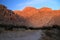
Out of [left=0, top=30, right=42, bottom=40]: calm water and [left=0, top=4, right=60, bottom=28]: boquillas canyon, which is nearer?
[left=0, top=30, right=42, bottom=40]: calm water

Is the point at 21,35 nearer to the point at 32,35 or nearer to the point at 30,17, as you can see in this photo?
the point at 32,35

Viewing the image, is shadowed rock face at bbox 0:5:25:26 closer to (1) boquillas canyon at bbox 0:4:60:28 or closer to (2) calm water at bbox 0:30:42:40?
(1) boquillas canyon at bbox 0:4:60:28

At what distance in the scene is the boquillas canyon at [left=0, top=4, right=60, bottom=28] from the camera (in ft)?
16.1

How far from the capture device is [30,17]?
4.95 m

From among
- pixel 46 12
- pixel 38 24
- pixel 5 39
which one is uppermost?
pixel 46 12

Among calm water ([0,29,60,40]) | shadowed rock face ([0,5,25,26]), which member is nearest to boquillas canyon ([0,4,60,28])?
shadowed rock face ([0,5,25,26])

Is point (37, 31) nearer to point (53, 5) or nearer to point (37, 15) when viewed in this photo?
point (37, 15)

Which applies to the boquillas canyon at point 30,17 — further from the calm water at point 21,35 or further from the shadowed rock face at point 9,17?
the calm water at point 21,35

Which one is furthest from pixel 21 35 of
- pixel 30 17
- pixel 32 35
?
pixel 30 17

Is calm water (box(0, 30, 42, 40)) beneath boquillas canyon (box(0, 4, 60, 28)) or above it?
beneath

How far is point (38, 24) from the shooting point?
4875 millimetres

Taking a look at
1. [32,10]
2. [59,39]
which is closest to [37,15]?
[32,10]

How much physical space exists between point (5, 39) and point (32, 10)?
1.04 m

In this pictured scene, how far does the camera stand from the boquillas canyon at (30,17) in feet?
16.1
